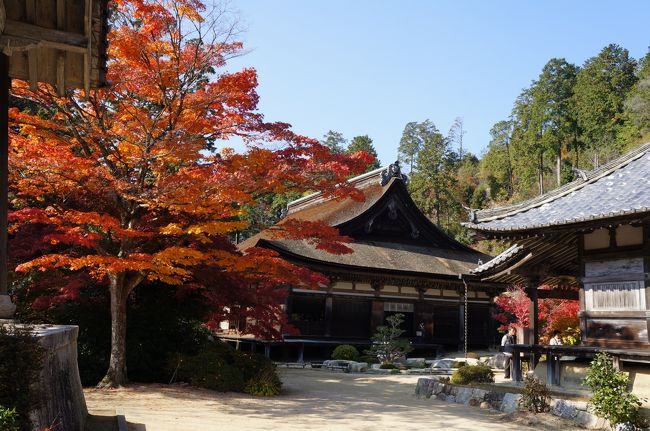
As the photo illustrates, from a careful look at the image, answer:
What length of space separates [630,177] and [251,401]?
9053mm

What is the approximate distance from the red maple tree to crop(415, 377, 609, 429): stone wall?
13.4 ft

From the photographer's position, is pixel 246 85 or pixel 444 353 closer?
pixel 246 85

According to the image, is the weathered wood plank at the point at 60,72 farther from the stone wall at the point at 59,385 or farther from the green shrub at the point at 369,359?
the green shrub at the point at 369,359

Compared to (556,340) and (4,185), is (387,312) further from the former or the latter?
(4,185)

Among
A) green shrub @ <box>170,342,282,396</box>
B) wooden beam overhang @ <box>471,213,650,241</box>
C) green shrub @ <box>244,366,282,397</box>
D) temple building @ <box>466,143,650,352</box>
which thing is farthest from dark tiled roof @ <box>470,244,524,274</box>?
green shrub @ <box>170,342,282,396</box>

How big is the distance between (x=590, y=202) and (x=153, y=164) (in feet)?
29.4

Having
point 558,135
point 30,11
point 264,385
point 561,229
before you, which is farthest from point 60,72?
point 558,135

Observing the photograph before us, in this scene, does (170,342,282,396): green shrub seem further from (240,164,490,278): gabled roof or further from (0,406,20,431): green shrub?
(240,164,490,278): gabled roof

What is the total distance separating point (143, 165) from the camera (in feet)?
41.0

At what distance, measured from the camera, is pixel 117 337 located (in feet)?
42.9

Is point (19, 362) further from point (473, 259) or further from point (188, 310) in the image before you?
point (473, 259)

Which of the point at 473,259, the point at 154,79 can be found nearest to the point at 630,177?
the point at 154,79

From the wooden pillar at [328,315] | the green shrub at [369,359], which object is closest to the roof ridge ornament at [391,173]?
the wooden pillar at [328,315]

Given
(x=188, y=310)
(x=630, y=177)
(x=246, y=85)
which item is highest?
(x=246, y=85)
